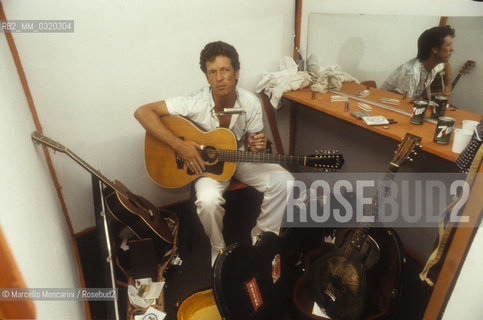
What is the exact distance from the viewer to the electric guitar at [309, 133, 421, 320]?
143 centimetres

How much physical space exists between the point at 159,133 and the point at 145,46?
611 millimetres

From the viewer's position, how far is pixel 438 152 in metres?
1.37

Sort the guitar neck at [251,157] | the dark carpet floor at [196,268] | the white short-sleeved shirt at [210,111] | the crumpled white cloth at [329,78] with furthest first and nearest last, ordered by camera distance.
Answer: the crumpled white cloth at [329,78] < the white short-sleeved shirt at [210,111] < the guitar neck at [251,157] < the dark carpet floor at [196,268]

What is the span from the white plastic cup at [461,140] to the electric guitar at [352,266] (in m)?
0.14

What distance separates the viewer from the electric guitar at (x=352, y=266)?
1426 mm

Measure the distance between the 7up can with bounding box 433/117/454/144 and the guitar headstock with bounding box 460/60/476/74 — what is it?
0.34m

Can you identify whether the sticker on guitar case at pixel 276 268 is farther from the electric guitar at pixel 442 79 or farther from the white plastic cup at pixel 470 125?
the electric guitar at pixel 442 79

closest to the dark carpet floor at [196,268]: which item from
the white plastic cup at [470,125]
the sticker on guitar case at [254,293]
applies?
the sticker on guitar case at [254,293]

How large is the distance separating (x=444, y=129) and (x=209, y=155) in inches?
48.3

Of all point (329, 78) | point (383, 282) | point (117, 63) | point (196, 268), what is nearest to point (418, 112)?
point (329, 78)

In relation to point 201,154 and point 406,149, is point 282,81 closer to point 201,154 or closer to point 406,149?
point 201,154

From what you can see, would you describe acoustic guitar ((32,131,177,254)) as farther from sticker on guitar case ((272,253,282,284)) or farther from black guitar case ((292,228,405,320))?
black guitar case ((292,228,405,320))

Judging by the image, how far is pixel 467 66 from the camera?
60.0 inches

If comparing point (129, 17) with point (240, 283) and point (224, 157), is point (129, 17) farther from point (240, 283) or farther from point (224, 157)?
point (240, 283)
